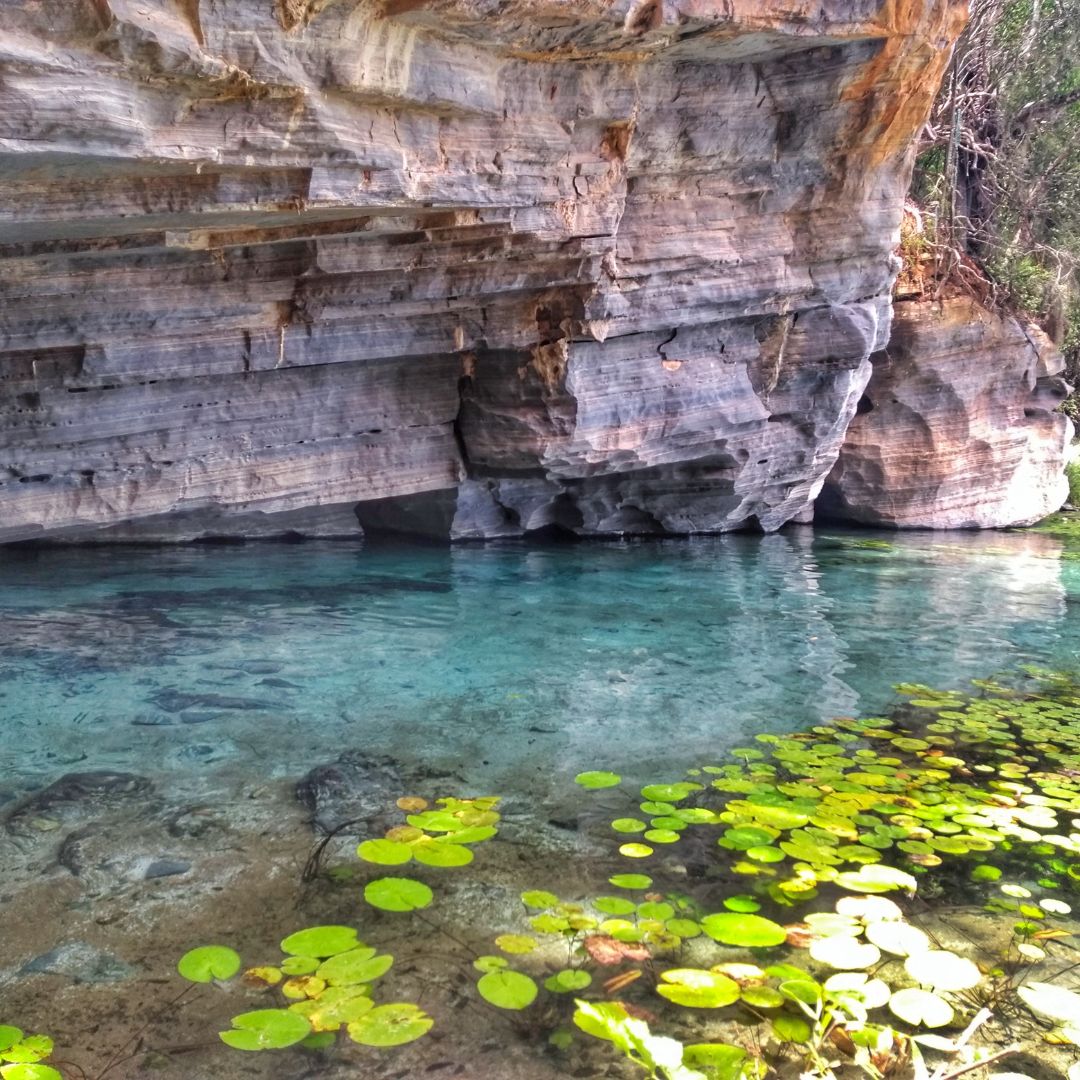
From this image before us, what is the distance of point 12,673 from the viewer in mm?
4957

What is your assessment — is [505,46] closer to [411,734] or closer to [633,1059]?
[411,734]

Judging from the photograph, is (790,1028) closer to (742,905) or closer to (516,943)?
(742,905)

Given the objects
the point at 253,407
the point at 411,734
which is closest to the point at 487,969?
the point at 411,734

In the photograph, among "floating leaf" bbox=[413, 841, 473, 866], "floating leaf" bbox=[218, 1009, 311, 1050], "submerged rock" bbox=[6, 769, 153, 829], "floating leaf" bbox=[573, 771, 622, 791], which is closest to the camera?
"floating leaf" bbox=[218, 1009, 311, 1050]

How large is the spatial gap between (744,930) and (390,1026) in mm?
901

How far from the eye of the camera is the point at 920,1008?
2156 mm

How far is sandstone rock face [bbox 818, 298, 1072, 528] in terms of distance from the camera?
40.4 feet

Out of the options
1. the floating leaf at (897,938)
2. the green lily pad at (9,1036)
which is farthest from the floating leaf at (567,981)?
the green lily pad at (9,1036)

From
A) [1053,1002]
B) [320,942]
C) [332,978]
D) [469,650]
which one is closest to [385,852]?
[320,942]

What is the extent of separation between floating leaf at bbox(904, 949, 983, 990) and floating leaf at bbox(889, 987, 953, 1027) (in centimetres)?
3

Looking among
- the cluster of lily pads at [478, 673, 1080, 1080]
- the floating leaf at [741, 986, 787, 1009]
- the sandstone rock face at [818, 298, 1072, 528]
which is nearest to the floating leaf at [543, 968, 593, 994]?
the cluster of lily pads at [478, 673, 1080, 1080]

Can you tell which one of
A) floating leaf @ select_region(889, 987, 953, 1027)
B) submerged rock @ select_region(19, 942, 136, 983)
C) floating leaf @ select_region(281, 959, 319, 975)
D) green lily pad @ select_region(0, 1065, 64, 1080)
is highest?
floating leaf @ select_region(889, 987, 953, 1027)

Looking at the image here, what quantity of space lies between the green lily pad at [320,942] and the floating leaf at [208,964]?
12cm

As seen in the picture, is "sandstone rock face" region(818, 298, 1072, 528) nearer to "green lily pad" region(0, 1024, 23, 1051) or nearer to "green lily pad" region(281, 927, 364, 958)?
"green lily pad" region(281, 927, 364, 958)
